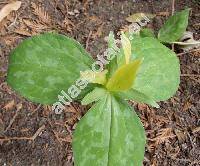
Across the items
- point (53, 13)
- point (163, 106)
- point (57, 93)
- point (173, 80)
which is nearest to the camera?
point (57, 93)

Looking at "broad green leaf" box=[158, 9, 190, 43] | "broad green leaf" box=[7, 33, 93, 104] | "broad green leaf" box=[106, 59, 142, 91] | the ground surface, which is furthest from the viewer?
"broad green leaf" box=[158, 9, 190, 43]

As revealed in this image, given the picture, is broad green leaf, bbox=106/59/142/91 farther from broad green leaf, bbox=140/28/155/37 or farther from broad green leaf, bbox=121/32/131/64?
broad green leaf, bbox=140/28/155/37

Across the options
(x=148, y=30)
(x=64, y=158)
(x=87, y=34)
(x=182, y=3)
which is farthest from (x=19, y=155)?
(x=182, y=3)

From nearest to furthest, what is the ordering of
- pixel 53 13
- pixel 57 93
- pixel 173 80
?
1. pixel 57 93
2. pixel 173 80
3. pixel 53 13

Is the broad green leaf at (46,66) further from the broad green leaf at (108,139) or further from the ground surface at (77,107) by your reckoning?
the ground surface at (77,107)

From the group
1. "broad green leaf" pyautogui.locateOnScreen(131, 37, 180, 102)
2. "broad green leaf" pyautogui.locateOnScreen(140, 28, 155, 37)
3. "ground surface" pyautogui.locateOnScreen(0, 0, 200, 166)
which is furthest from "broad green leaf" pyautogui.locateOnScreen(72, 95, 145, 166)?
"broad green leaf" pyautogui.locateOnScreen(140, 28, 155, 37)

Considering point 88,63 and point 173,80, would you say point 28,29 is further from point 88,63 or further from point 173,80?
point 173,80

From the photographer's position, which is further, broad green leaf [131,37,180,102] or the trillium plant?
broad green leaf [131,37,180,102]

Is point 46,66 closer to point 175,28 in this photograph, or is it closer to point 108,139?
point 108,139
